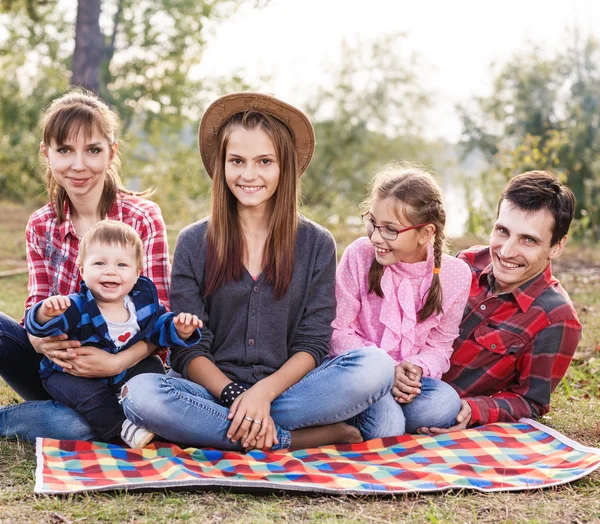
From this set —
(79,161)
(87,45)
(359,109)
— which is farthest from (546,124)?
(359,109)

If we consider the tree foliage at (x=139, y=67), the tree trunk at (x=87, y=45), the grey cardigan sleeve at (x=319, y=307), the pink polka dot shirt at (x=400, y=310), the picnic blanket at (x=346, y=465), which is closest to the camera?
the picnic blanket at (x=346, y=465)

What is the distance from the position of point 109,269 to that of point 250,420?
0.83m

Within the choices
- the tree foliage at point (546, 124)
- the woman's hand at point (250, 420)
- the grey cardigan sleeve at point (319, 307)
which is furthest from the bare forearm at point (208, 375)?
the tree foliage at point (546, 124)

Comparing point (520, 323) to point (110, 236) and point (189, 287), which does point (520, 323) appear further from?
point (110, 236)

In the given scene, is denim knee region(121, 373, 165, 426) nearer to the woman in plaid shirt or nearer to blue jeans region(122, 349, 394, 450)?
blue jeans region(122, 349, 394, 450)

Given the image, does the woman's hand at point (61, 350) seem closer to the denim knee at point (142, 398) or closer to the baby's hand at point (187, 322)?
the denim knee at point (142, 398)

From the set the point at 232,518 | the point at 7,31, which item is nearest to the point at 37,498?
the point at 232,518

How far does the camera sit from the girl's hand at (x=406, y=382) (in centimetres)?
324

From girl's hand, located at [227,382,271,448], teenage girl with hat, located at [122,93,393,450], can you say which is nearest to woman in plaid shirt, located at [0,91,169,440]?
teenage girl with hat, located at [122,93,393,450]

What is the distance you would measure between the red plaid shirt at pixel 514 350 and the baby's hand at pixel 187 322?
1.28 metres

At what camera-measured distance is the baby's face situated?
3.03 meters

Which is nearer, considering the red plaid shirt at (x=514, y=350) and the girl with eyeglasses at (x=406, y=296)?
the girl with eyeglasses at (x=406, y=296)

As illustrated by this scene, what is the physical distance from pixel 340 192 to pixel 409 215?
790 inches

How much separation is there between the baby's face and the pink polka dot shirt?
95cm
